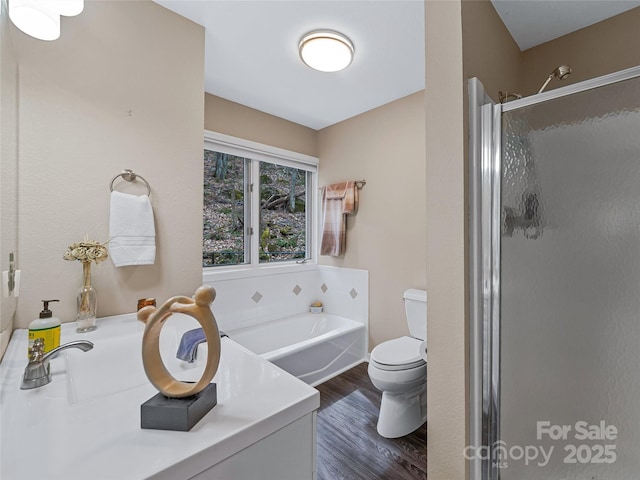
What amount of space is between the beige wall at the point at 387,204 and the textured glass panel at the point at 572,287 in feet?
4.11

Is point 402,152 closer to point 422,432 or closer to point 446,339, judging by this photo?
point 446,339

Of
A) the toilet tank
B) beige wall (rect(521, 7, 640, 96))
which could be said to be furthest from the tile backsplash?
beige wall (rect(521, 7, 640, 96))

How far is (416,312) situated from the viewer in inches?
91.4

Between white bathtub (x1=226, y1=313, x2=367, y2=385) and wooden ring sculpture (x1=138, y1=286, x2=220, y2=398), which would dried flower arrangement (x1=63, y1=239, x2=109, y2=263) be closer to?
wooden ring sculpture (x1=138, y1=286, x2=220, y2=398)

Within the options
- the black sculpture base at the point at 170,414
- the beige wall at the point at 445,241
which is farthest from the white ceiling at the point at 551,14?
the black sculpture base at the point at 170,414

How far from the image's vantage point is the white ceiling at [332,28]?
1592 millimetres

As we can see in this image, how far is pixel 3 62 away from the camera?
3.26 ft

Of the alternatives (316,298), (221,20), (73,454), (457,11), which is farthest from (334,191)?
(73,454)

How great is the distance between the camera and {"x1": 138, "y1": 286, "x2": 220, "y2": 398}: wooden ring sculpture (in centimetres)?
65

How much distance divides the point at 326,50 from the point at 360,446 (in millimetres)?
2455

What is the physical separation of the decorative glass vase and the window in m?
1.35

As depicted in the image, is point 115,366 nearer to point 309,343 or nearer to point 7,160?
point 7,160

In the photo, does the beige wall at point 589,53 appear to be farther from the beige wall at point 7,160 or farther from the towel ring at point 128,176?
the beige wall at point 7,160

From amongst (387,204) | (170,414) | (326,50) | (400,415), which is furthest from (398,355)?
(326,50)
